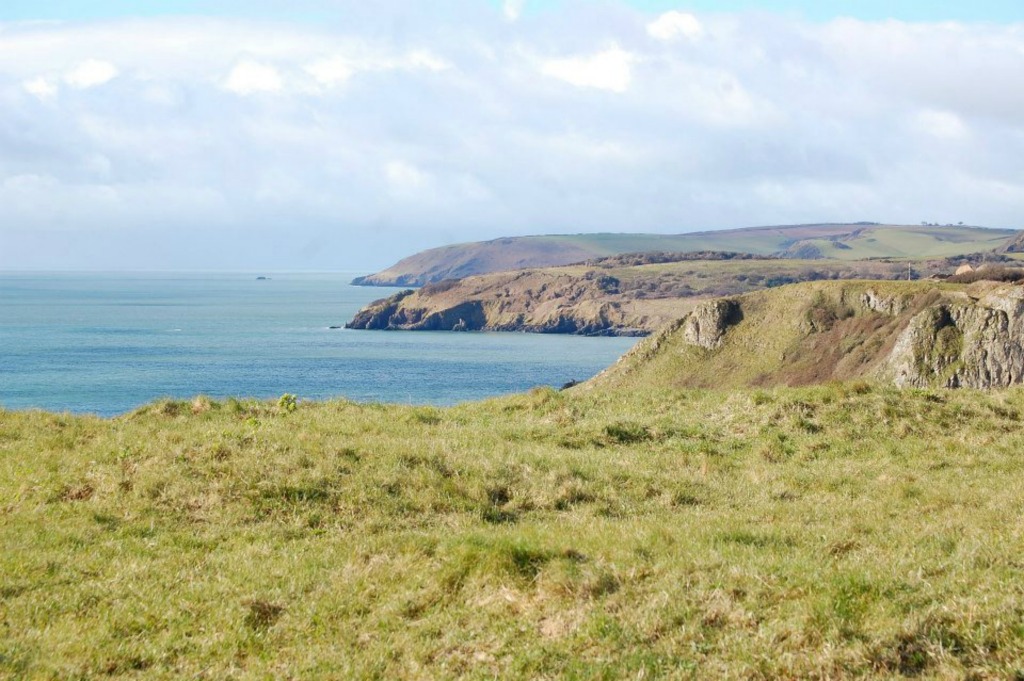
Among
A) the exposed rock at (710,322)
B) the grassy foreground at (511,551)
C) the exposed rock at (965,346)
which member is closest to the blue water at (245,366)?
the exposed rock at (710,322)

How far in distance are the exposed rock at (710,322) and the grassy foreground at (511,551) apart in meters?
69.8

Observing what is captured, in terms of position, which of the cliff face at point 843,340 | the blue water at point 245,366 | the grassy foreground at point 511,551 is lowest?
the blue water at point 245,366

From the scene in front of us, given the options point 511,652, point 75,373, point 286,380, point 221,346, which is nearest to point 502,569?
point 511,652

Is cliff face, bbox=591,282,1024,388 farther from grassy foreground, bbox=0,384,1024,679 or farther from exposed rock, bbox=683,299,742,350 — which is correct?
grassy foreground, bbox=0,384,1024,679

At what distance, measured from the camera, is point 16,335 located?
576 feet

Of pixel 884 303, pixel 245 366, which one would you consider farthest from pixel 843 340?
pixel 245 366

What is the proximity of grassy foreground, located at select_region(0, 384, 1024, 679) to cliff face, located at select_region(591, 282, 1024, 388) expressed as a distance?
53.5 m

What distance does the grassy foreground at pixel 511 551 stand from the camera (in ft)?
28.6

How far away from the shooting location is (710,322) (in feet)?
300

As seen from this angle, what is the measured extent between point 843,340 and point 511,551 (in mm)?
80961

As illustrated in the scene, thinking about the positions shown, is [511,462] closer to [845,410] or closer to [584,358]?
[845,410]

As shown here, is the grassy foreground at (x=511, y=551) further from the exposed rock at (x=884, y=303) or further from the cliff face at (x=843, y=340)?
the exposed rock at (x=884, y=303)

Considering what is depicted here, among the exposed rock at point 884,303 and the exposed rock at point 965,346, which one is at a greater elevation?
the exposed rock at point 884,303

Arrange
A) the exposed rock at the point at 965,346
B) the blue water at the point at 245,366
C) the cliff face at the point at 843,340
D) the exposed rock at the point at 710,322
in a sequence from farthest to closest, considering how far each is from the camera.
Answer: the blue water at the point at 245,366
the exposed rock at the point at 710,322
the cliff face at the point at 843,340
the exposed rock at the point at 965,346
